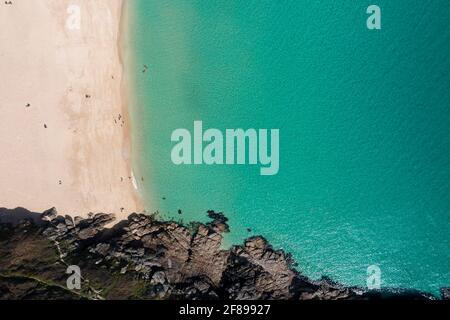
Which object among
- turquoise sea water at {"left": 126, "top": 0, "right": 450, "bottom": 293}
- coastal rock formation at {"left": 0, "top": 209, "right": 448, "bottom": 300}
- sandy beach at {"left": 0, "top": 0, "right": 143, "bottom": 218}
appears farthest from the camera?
turquoise sea water at {"left": 126, "top": 0, "right": 450, "bottom": 293}

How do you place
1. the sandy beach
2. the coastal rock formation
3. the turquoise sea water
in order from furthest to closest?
1. the turquoise sea water
2. the sandy beach
3. the coastal rock formation

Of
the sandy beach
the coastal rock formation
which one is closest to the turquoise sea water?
the coastal rock formation

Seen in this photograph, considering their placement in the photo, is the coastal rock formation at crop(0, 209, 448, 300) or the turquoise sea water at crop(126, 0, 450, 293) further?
the turquoise sea water at crop(126, 0, 450, 293)

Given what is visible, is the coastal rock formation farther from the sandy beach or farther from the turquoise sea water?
the sandy beach

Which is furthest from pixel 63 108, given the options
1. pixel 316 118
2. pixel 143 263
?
pixel 316 118

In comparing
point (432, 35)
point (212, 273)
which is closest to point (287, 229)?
point (212, 273)
